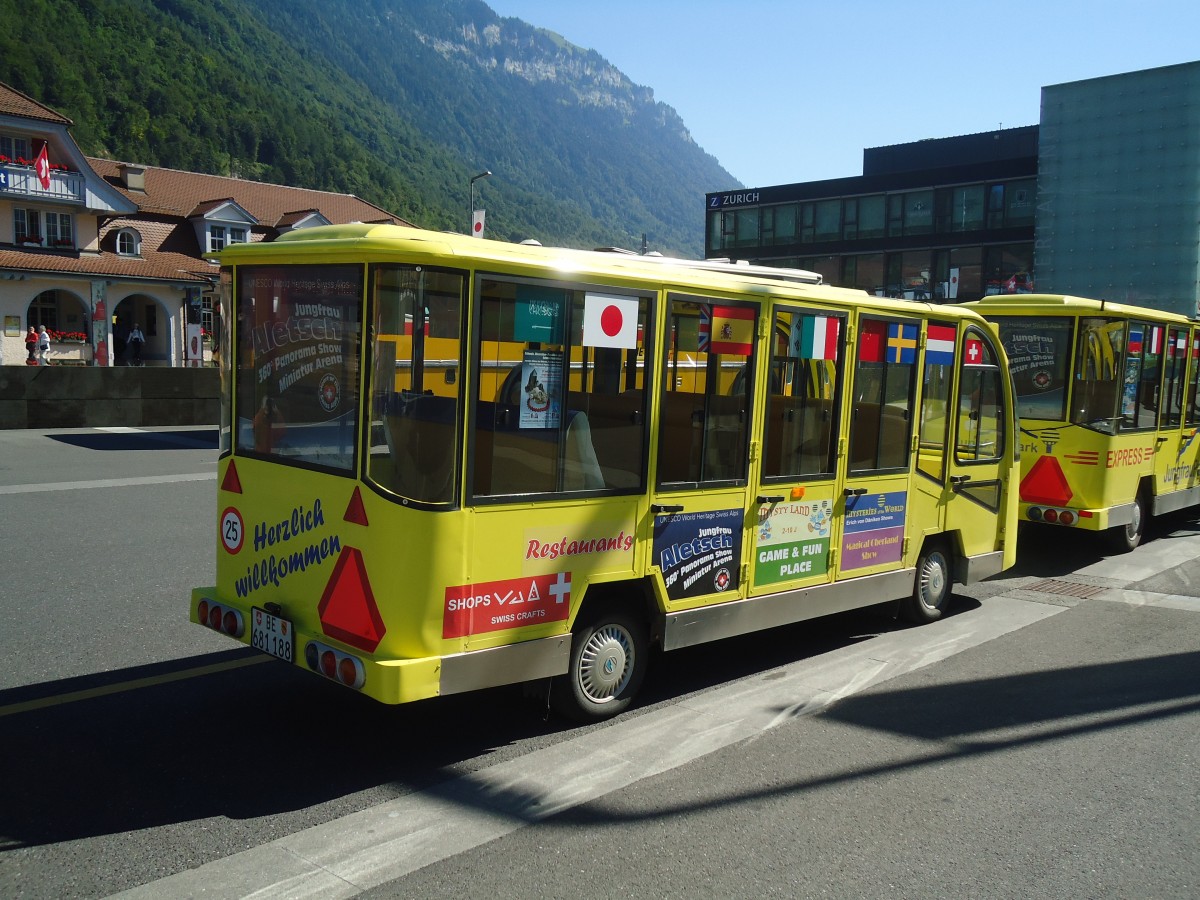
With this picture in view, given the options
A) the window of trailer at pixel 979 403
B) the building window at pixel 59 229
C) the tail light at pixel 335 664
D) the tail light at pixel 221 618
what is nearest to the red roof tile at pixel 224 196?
the building window at pixel 59 229

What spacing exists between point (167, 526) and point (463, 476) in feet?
24.5

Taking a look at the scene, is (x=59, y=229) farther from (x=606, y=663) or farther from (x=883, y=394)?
(x=606, y=663)

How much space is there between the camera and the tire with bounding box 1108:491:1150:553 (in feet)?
39.4

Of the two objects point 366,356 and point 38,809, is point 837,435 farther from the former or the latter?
point 38,809

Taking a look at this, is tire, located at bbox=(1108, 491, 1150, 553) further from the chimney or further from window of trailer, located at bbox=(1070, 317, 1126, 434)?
the chimney

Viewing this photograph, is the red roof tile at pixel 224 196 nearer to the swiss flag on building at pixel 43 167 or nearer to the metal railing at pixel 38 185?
the metal railing at pixel 38 185

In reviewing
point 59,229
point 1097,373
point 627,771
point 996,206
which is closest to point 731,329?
point 627,771

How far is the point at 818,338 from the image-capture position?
681cm

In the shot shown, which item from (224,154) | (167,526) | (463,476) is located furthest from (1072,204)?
(224,154)

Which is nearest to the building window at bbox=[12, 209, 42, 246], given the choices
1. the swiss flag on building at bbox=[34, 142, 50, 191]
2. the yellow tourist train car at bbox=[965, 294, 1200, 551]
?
the swiss flag on building at bbox=[34, 142, 50, 191]

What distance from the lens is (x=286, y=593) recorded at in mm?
5453

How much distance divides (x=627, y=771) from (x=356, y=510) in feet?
6.21

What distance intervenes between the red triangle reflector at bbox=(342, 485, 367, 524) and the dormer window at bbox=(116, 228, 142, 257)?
45.4 m

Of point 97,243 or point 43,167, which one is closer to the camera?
point 43,167
